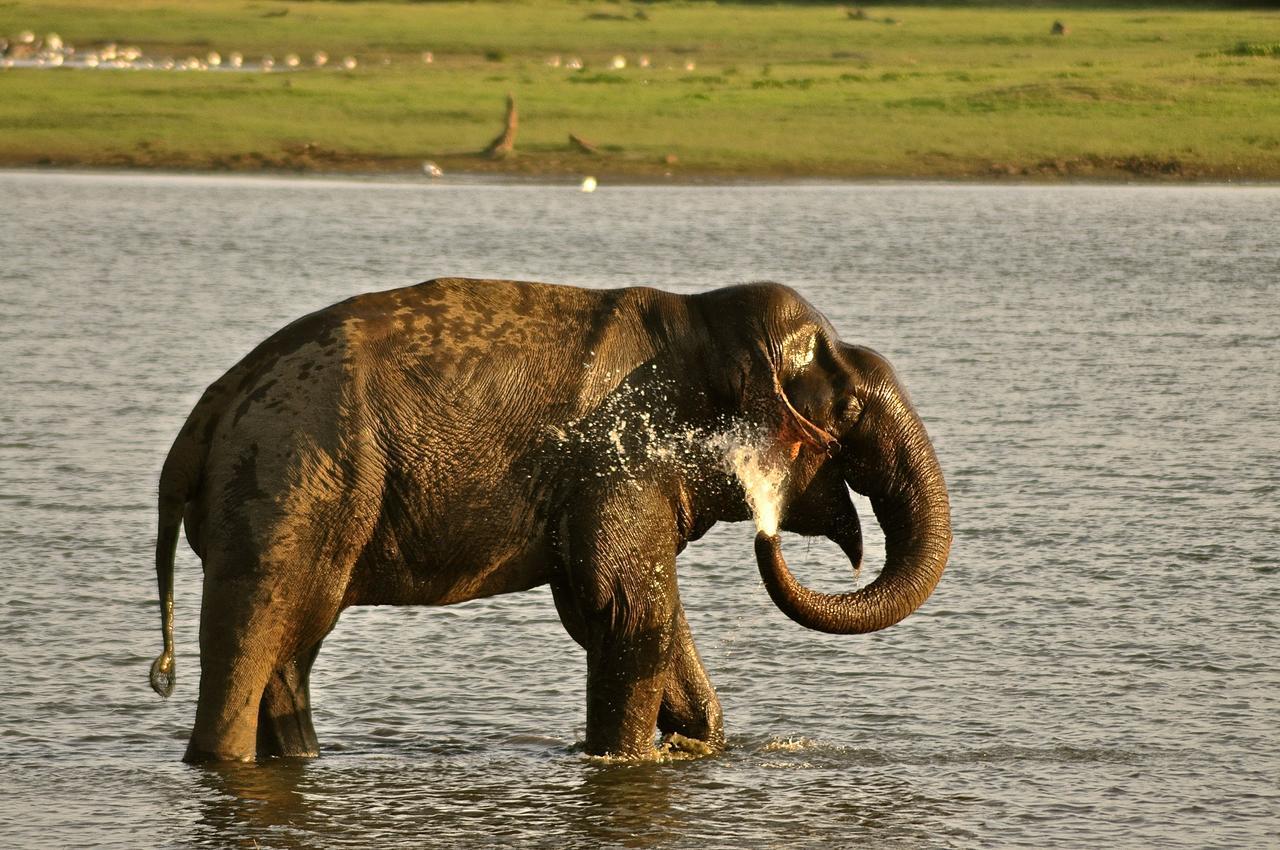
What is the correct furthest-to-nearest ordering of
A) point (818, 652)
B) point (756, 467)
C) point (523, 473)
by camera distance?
point (818, 652), point (756, 467), point (523, 473)

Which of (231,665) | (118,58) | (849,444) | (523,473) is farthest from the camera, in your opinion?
(118,58)

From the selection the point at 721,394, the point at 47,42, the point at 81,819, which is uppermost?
the point at 47,42

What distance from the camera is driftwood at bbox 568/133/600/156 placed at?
3778 cm

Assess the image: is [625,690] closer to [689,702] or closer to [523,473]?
[689,702]

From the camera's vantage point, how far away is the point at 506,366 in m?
8.48

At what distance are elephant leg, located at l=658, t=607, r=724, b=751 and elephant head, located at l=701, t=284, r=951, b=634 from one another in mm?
671

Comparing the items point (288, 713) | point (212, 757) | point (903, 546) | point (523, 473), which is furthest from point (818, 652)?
point (212, 757)

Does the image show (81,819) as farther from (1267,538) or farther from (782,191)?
(782,191)

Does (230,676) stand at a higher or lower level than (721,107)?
lower

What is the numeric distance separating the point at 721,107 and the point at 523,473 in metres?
32.2

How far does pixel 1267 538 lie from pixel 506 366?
239 inches

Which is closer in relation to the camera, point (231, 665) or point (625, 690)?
point (231, 665)

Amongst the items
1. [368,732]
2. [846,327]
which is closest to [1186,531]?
[368,732]

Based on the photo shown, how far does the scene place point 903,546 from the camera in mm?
8680
